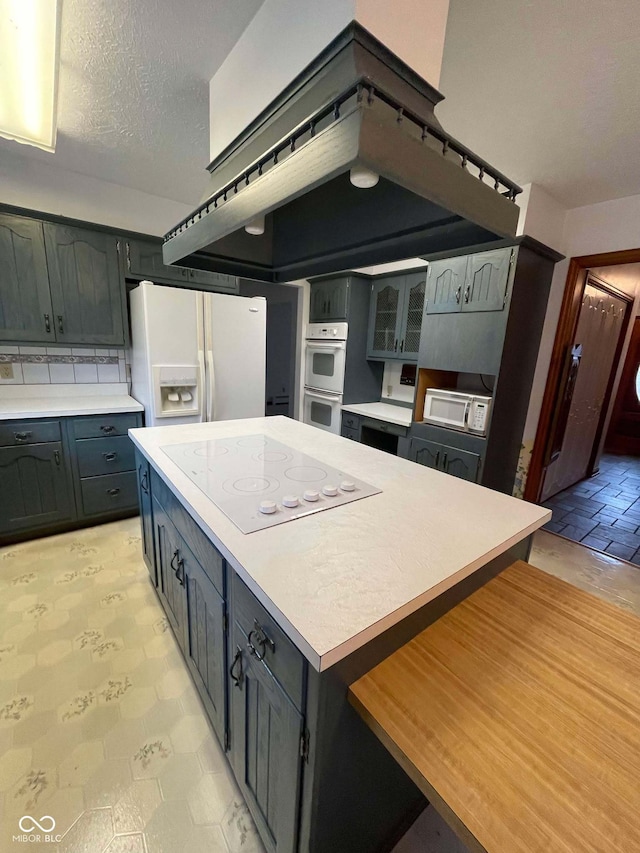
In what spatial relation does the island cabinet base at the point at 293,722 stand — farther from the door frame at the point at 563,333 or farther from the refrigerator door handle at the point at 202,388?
the door frame at the point at 563,333

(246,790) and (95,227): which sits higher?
(95,227)

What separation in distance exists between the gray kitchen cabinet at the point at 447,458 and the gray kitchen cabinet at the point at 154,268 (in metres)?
1.99

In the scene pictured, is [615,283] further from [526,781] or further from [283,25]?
[526,781]

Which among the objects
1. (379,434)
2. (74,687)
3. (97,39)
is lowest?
(74,687)

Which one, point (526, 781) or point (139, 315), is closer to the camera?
point (526, 781)

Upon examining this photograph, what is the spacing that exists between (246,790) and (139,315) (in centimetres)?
266

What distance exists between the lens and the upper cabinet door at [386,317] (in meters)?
3.28

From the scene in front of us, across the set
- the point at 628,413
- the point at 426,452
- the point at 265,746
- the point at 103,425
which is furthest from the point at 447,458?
the point at 628,413

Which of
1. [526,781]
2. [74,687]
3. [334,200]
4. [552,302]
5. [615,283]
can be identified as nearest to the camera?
[526,781]

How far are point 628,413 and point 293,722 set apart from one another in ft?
22.7

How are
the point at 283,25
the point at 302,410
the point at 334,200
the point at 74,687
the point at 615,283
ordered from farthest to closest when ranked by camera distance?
the point at 302,410 → the point at 615,283 → the point at 74,687 → the point at 334,200 → the point at 283,25

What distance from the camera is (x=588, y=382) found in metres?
3.66

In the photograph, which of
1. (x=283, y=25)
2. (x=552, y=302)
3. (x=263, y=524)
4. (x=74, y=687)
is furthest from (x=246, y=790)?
(x=552, y=302)

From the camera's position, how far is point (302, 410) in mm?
4152
